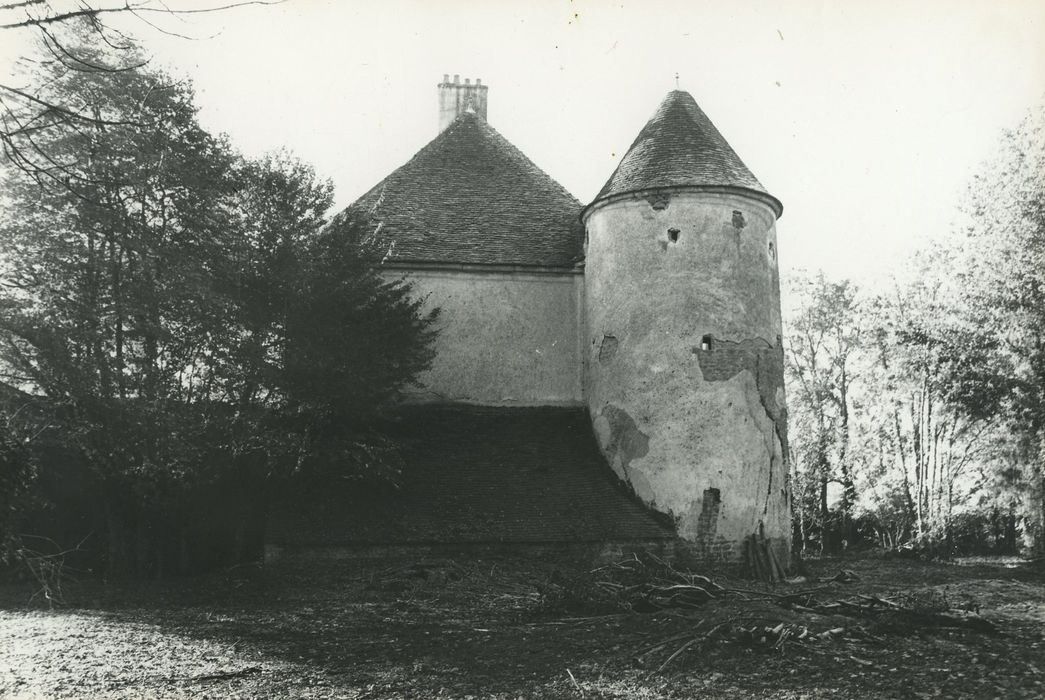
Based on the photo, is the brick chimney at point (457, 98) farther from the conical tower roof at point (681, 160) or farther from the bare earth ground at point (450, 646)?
the bare earth ground at point (450, 646)

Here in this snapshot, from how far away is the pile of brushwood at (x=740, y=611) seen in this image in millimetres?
9711

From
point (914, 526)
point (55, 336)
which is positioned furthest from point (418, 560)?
point (914, 526)

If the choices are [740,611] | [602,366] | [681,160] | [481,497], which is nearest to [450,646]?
[740,611]

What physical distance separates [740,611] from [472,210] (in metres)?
13.1

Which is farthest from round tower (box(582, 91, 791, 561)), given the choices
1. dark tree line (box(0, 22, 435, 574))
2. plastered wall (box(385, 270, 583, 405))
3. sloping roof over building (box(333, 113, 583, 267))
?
dark tree line (box(0, 22, 435, 574))

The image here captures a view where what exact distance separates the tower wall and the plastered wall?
1424 millimetres

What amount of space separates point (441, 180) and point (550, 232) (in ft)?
10.9

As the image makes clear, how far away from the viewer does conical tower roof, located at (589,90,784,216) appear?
1831 centimetres

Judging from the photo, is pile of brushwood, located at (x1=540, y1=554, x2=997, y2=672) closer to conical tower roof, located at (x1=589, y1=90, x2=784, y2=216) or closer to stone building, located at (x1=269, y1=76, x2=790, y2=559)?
stone building, located at (x1=269, y1=76, x2=790, y2=559)

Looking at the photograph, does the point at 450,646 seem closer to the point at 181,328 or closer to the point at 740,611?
the point at 740,611

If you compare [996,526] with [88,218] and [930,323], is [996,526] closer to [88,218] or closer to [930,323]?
[930,323]

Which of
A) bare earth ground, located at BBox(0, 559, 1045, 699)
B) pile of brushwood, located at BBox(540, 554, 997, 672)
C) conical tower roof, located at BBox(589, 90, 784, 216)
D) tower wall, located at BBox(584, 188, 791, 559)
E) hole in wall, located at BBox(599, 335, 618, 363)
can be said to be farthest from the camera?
hole in wall, located at BBox(599, 335, 618, 363)

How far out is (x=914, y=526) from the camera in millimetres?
28109

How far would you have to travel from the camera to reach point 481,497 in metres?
16.5
